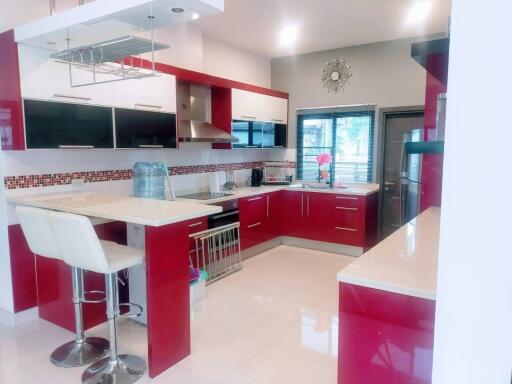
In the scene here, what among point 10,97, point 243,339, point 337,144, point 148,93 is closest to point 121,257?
point 243,339

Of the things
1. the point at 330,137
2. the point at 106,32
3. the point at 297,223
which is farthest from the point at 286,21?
the point at 297,223

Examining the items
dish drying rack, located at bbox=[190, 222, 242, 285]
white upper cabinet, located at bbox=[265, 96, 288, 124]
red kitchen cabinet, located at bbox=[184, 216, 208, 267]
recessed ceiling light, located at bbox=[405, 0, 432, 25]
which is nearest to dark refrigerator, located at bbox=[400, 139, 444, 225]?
recessed ceiling light, located at bbox=[405, 0, 432, 25]

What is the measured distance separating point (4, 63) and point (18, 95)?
0.99ft

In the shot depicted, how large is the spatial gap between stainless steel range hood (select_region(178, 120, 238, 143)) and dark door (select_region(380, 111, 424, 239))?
2082 millimetres

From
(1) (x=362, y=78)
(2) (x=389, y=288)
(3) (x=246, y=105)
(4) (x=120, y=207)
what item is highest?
(1) (x=362, y=78)

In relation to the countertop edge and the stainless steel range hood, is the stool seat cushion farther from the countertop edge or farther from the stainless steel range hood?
the stainless steel range hood

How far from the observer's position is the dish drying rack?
147 inches

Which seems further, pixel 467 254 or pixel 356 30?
pixel 356 30

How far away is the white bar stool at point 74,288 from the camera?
2.15m

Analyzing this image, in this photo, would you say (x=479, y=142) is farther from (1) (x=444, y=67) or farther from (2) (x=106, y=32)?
(2) (x=106, y=32)

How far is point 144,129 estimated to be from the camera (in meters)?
3.38

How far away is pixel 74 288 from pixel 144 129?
1551mm

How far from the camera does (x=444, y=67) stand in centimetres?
234

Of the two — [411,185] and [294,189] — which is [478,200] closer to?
[411,185]
